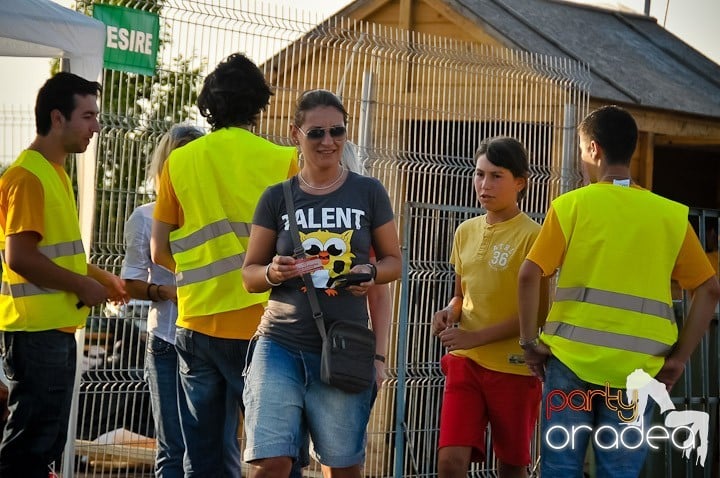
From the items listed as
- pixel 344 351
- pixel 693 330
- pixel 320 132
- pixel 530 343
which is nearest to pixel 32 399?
pixel 344 351

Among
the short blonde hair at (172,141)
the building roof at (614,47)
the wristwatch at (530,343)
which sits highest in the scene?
the building roof at (614,47)

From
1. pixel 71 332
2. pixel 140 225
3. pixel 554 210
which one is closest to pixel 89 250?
pixel 140 225

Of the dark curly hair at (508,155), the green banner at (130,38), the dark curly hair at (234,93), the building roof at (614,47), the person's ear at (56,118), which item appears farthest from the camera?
the building roof at (614,47)

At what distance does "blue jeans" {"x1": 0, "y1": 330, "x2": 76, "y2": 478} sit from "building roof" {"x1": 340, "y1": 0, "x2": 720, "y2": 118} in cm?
640

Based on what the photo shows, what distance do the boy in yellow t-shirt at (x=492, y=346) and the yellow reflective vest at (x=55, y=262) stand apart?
1922 mm

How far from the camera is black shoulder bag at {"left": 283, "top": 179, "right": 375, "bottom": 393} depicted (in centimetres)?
484

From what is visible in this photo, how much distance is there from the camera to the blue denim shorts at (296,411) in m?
4.90

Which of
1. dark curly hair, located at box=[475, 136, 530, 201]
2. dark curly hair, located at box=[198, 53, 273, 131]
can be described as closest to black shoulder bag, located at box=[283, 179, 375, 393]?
dark curly hair, located at box=[198, 53, 273, 131]

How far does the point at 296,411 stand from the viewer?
495cm

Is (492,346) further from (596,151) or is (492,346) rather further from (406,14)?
(406,14)

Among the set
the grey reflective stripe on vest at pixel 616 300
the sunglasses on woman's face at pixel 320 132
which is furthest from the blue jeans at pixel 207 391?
the grey reflective stripe on vest at pixel 616 300

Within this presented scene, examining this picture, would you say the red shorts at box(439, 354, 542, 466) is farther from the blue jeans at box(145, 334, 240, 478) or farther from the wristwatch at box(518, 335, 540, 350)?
the blue jeans at box(145, 334, 240, 478)

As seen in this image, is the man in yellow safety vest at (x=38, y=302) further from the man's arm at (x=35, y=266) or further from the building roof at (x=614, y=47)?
the building roof at (x=614, y=47)

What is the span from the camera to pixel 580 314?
5.49 metres
